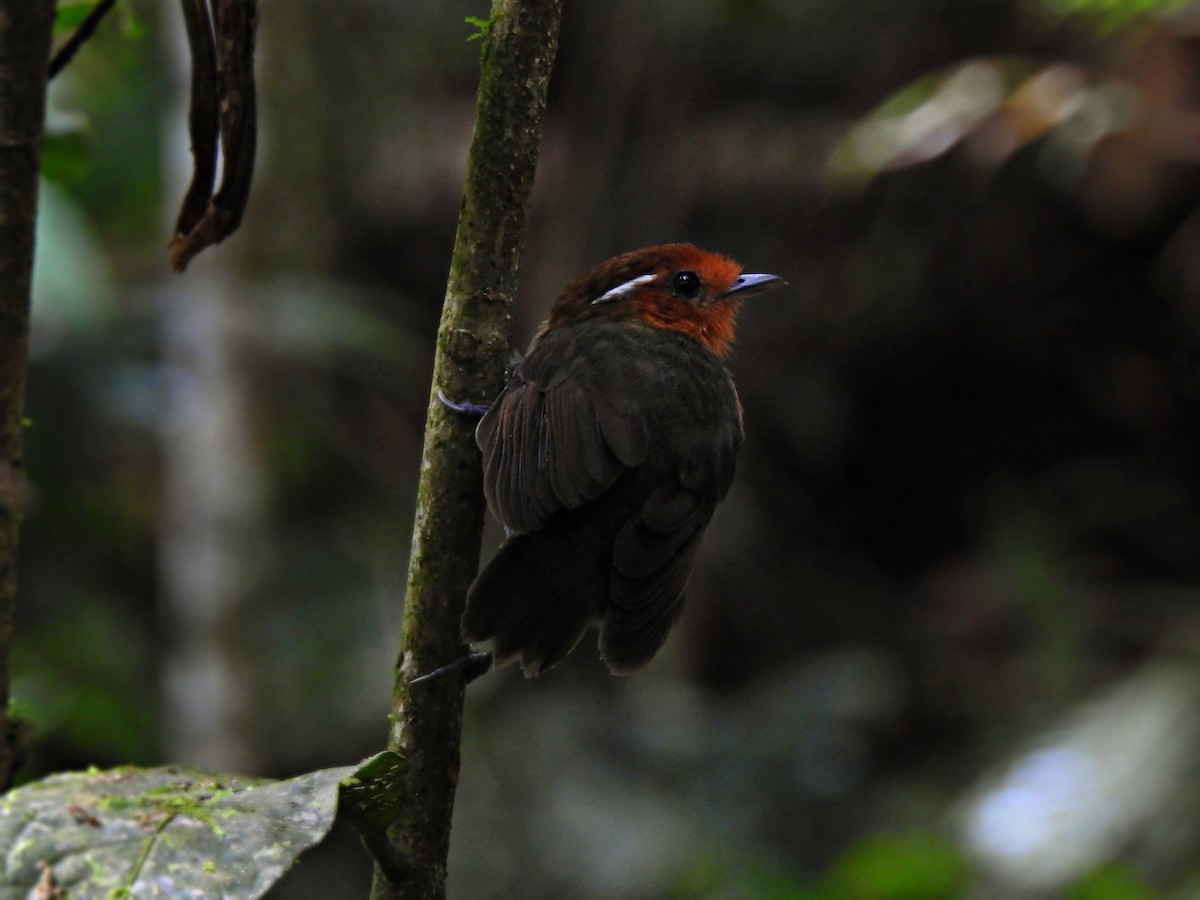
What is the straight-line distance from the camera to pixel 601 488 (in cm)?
225

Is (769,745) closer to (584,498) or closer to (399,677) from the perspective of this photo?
(584,498)

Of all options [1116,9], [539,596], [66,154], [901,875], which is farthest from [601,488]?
[1116,9]

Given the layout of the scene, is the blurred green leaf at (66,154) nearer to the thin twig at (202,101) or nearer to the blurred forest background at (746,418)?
the thin twig at (202,101)

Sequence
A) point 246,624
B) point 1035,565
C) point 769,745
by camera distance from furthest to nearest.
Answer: point 1035,565 < point 769,745 < point 246,624

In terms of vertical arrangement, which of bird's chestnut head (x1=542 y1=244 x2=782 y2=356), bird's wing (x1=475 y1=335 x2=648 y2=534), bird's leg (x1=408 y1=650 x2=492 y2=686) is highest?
bird's chestnut head (x1=542 y1=244 x2=782 y2=356)

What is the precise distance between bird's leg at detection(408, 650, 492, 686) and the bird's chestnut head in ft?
4.44

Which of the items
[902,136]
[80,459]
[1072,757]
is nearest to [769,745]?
[1072,757]

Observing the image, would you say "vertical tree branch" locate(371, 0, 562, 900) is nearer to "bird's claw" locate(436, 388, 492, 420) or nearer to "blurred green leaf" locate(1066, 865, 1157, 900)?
"bird's claw" locate(436, 388, 492, 420)

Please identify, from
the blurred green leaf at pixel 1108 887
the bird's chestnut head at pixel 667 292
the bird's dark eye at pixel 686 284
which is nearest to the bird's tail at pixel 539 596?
the bird's chestnut head at pixel 667 292

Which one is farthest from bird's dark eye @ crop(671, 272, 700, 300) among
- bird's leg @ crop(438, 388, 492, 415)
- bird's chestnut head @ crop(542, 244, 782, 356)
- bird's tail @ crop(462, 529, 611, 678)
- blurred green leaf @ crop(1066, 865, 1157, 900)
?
blurred green leaf @ crop(1066, 865, 1157, 900)

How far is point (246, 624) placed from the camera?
14.4 feet

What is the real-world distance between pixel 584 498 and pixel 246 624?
251 cm

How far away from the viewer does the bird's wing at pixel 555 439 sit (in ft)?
6.61

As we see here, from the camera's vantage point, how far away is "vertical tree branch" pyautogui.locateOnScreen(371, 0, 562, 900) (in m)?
1.49
